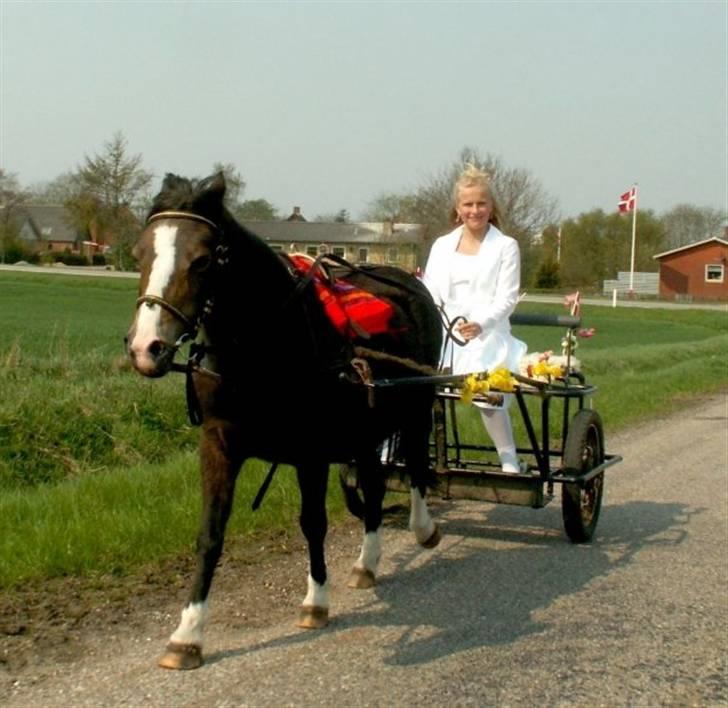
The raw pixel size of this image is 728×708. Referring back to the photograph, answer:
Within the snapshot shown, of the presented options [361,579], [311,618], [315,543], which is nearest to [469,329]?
[361,579]

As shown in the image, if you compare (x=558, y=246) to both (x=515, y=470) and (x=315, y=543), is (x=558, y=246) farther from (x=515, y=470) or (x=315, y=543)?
(x=315, y=543)

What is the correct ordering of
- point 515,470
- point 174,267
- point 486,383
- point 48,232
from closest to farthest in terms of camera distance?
1. point 174,267
2. point 486,383
3. point 515,470
4. point 48,232

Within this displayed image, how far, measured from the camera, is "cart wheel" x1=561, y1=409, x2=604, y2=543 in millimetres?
7594

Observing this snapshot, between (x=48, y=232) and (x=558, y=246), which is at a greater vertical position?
(x=48, y=232)

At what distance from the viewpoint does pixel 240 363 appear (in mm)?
4926

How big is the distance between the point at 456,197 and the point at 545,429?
5.34 feet

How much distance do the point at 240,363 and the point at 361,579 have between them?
1.98m

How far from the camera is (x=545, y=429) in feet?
24.9

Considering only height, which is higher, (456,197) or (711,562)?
(456,197)

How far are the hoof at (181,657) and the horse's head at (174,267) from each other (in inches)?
54.1

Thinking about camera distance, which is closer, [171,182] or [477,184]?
[171,182]

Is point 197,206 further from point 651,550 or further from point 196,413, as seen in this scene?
point 651,550

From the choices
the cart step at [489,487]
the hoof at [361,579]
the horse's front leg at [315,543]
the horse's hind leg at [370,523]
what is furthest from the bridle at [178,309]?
the cart step at [489,487]

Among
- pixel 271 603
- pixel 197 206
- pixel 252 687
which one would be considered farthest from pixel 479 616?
pixel 197 206
